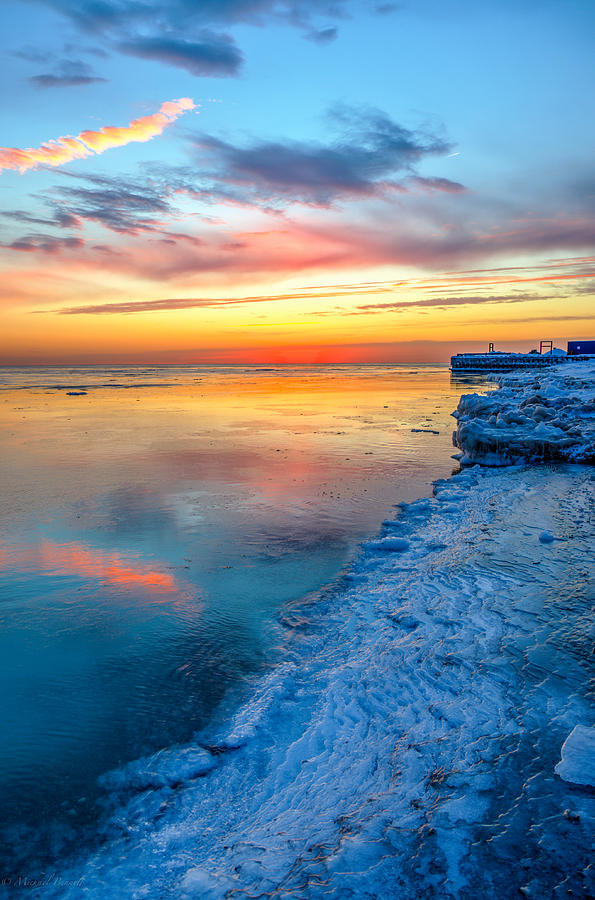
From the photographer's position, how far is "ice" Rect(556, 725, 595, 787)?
11.0 ft

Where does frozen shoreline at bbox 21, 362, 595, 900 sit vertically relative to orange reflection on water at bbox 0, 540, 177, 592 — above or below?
below

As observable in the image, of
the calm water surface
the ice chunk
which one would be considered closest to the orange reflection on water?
the calm water surface

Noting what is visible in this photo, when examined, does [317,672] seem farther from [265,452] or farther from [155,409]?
[155,409]

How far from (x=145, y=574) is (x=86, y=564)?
1007 millimetres

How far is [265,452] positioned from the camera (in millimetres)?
16484

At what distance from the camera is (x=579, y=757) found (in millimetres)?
3480

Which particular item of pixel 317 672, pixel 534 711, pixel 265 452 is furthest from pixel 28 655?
pixel 265 452

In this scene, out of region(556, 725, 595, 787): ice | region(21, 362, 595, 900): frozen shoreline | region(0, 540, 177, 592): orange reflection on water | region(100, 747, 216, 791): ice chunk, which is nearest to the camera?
region(21, 362, 595, 900): frozen shoreline

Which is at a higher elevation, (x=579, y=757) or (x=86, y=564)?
(x=86, y=564)

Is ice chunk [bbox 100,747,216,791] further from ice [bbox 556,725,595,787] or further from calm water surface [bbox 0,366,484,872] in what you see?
ice [bbox 556,725,595,787]

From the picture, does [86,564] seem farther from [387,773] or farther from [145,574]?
[387,773]

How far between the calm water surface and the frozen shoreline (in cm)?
47

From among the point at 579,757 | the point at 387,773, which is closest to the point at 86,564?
the point at 387,773

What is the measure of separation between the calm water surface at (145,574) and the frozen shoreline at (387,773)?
0.47 metres
